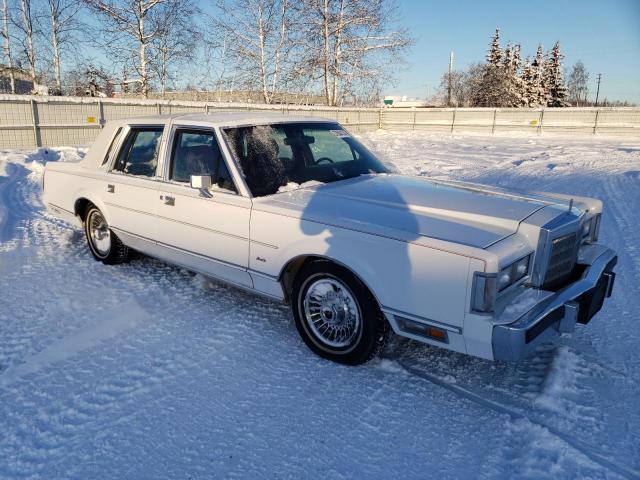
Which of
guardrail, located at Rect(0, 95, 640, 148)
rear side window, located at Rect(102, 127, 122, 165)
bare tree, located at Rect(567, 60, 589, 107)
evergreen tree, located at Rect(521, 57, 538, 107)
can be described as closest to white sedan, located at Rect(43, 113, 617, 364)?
rear side window, located at Rect(102, 127, 122, 165)

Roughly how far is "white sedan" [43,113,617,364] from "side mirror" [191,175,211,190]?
1cm

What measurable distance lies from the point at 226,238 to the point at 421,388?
5.99ft

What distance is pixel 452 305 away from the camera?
8.79 ft

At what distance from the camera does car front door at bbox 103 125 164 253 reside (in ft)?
14.8

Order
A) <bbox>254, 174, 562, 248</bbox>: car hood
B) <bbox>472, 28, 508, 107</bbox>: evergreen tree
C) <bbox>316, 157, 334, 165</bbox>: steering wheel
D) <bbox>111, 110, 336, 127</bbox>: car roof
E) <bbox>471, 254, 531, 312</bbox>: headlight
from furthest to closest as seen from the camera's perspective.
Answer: <bbox>472, 28, 508, 107</bbox>: evergreen tree, <bbox>316, 157, 334, 165</bbox>: steering wheel, <bbox>111, 110, 336, 127</bbox>: car roof, <bbox>254, 174, 562, 248</bbox>: car hood, <bbox>471, 254, 531, 312</bbox>: headlight

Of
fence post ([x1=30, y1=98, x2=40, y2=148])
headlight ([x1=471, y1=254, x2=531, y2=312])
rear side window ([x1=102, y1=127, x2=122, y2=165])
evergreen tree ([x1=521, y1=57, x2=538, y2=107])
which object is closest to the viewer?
headlight ([x1=471, y1=254, x2=531, y2=312])

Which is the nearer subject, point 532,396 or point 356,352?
point 532,396

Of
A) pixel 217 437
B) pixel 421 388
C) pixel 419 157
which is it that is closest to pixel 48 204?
pixel 217 437

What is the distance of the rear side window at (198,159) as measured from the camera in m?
3.91

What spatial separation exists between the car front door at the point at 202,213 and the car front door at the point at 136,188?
20 centimetres

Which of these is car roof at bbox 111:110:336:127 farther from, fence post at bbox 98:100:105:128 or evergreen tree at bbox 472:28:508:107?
evergreen tree at bbox 472:28:508:107

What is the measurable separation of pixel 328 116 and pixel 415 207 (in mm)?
21376

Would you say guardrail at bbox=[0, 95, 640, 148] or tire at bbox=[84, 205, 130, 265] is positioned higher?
guardrail at bbox=[0, 95, 640, 148]

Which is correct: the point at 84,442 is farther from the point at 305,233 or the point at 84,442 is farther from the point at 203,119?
the point at 203,119
